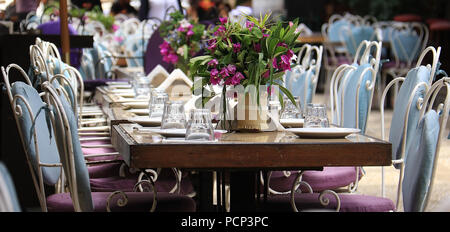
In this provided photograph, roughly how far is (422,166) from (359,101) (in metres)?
1.26

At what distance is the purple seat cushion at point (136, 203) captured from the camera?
2629mm

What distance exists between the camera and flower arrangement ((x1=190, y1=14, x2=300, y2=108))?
2596 millimetres

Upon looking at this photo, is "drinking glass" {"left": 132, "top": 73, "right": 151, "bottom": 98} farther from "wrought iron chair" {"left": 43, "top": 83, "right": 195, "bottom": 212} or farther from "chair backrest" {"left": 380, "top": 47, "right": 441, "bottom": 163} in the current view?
"wrought iron chair" {"left": 43, "top": 83, "right": 195, "bottom": 212}

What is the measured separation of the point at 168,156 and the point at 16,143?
2.24m

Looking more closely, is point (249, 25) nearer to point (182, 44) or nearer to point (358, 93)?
point (358, 93)

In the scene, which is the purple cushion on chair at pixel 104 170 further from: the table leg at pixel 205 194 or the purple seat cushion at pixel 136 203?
the purple seat cushion at pixel 136 203

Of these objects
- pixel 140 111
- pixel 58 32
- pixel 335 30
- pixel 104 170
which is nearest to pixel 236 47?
pixel 140 111

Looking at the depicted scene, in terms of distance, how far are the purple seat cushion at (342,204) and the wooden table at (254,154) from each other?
0.41 meters

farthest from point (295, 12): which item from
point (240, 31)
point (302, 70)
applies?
point (240, 31)

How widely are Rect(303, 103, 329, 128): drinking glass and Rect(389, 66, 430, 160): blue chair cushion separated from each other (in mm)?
333

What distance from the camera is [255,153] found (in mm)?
2234

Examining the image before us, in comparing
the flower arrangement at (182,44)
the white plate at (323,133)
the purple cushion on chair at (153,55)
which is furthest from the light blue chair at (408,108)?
the purple cushion on chair at (153,55)

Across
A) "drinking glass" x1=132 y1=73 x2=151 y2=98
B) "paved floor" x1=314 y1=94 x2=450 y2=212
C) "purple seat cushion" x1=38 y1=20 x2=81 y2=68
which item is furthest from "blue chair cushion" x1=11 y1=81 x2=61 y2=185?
"purple seat cushion" x1=38 y1=20 x2=81 y2=68

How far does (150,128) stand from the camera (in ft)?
8.81
